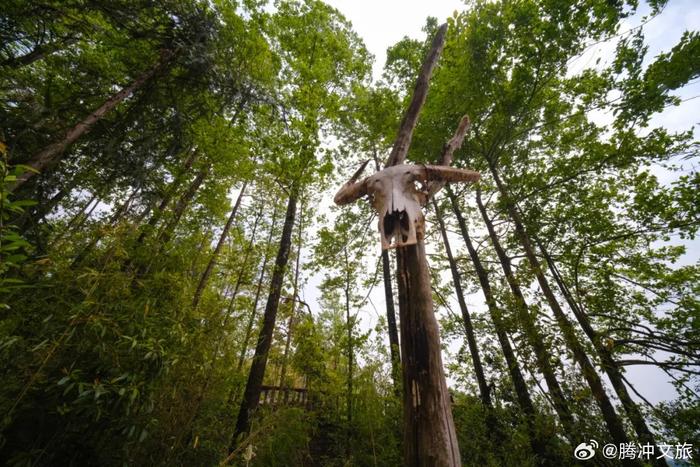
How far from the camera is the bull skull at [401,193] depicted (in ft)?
4.48

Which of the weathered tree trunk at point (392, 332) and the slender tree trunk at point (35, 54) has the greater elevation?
the slender tree trunk at point (35, 54)

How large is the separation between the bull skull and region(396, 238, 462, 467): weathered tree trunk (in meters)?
0.21

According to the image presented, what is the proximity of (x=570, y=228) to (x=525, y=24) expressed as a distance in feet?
15.5

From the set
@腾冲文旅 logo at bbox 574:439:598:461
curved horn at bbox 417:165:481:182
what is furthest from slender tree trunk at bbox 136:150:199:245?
@腾冲文旅 logo at bbox 574:439:598:461

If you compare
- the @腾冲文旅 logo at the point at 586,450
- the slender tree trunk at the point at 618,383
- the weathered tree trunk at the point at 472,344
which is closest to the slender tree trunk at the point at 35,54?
the weathered tree trunk at the point at 472,344

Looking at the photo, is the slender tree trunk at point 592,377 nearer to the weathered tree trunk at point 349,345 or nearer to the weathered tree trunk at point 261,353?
the weathered tree trunk at point 349,345

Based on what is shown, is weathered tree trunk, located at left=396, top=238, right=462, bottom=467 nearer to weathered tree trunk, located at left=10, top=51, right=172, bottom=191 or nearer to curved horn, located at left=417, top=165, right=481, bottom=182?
curved horn, located at left=417, top=165, right=481, bottom=182

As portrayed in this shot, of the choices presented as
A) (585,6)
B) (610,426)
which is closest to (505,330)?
(610,426)

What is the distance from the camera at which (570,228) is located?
5.53m

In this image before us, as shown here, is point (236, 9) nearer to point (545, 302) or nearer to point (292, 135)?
point (292, 135)

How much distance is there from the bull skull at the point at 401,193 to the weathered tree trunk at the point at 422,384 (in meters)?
0.21

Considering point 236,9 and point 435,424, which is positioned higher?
point 236,9

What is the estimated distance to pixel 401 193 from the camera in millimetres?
1544

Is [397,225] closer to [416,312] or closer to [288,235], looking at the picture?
[416,312]
